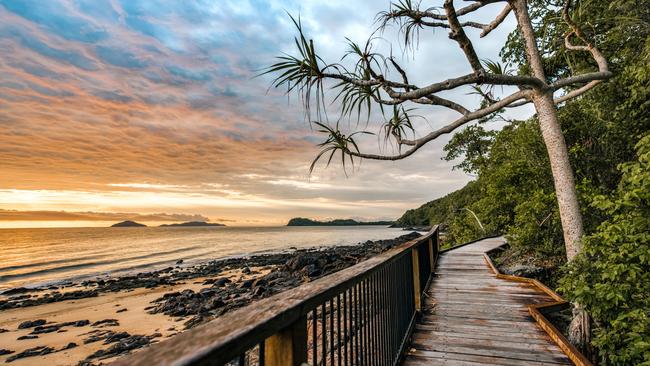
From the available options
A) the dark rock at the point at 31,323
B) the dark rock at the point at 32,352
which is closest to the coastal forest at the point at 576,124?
the dark rock at the point at 32,352

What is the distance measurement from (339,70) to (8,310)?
19085mm

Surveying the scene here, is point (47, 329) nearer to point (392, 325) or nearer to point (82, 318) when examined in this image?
point (82, 318)

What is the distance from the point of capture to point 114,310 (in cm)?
1324

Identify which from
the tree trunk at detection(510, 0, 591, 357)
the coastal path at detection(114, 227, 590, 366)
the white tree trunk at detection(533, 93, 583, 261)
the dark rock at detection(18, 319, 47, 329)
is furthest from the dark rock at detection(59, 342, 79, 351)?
the white tree trunk at detection(533, 93, 583, 261)

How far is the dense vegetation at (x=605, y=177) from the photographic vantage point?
135 inches

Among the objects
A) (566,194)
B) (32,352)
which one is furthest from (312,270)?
(566,194)

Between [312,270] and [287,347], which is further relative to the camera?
[312,270]

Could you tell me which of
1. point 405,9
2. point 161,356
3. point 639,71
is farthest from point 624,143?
point 161,356

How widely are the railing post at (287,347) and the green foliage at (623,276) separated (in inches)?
140

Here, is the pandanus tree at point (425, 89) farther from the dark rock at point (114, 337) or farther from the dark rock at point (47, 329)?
the dark rock at point (47, 329)

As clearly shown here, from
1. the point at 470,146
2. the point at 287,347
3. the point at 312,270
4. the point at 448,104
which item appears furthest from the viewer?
the point at 470,146

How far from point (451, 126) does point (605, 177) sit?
A: 505 centimetres

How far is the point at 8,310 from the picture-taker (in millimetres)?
14383

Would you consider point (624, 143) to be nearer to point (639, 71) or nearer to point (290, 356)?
point (639, 71)
